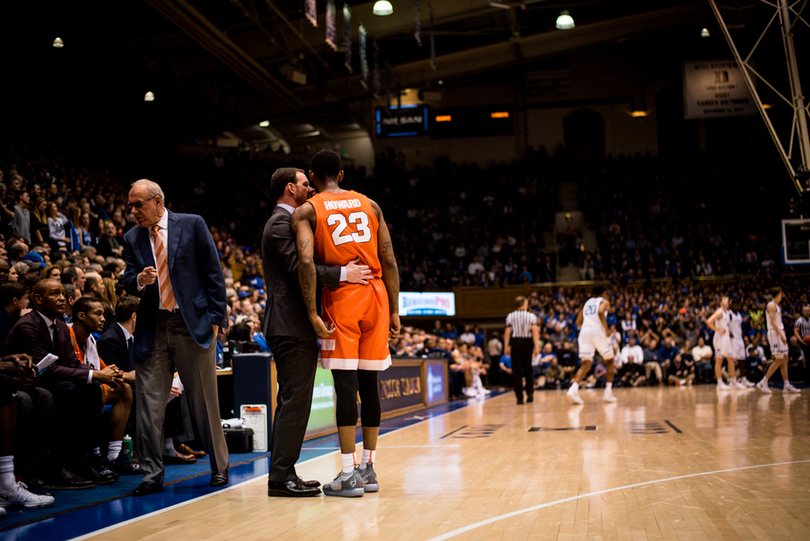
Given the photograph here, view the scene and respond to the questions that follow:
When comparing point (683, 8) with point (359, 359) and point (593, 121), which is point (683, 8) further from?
point (359, 359)

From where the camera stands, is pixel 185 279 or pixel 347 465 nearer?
pixel 347 465

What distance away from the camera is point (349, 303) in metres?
4.22

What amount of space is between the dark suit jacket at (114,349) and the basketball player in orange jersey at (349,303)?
2.50 m

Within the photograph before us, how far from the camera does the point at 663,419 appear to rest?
854 cm

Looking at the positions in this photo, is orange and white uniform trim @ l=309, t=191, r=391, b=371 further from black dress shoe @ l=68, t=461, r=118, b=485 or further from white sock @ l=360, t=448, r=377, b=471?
black dress shoe @ l=68, t=461, r=118, b=485

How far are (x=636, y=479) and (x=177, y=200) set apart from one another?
782 inches

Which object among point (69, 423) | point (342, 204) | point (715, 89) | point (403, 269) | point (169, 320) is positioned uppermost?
point (715, 89)

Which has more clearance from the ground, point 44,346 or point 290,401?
point 44,346

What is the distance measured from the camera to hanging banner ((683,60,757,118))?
20.0 m

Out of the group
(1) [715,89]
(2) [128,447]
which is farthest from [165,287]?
(1) [715,89]

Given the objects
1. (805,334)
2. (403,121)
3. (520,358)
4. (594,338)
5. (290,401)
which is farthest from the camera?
(403,121)

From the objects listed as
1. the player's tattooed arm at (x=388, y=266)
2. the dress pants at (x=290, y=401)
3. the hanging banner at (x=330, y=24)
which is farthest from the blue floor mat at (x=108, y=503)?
the hanging banner at (x=330, y=24)

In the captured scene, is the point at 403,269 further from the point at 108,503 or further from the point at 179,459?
the point at 108,503

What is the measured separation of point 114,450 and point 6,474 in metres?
1.46
